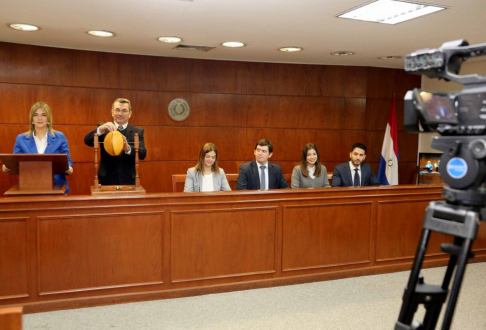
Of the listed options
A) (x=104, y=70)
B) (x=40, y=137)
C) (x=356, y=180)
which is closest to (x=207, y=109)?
(x=104, y=70)

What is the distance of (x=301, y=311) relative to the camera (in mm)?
3406

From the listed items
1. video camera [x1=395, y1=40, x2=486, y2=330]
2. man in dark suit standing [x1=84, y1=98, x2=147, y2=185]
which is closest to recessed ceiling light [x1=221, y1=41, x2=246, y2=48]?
man in dark suit standing [x1=84, y1=98, x2=147, y2=185]

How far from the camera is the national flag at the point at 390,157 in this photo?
7.19 metres

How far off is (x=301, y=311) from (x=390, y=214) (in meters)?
1.50

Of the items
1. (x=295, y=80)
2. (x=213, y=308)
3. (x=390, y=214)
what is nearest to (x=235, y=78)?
(x=295, y=80)

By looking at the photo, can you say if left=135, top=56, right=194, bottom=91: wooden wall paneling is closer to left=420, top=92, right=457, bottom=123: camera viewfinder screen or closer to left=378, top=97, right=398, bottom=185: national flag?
left=378, top=97, right=398, bottom=185: national flag

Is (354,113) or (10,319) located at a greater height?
(354,113)

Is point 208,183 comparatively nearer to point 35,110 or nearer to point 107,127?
point 107,127

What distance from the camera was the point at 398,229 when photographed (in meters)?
4.37

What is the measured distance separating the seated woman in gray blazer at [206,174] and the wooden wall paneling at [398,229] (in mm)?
1572

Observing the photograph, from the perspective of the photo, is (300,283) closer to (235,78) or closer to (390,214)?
(390,214)

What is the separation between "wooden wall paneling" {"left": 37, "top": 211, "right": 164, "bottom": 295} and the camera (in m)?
3.29

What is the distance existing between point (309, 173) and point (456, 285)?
11.0 feet

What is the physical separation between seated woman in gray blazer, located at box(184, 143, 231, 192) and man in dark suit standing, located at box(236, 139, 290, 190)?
221 millimetres
